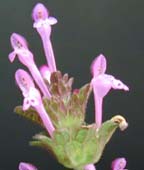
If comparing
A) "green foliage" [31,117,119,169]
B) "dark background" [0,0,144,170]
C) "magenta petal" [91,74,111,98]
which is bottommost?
"green foliage" [31,117,119,169]

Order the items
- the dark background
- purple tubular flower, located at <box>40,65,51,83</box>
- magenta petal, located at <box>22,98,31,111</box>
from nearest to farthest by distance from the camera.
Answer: magenta petal, located at <box>22,98,31,111</box>
purple tubular flower, located at <box>40,65,51,83</box>
the dark background

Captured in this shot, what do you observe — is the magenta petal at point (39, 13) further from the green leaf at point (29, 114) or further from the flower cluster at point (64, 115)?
the green leaf at point (29, 114)

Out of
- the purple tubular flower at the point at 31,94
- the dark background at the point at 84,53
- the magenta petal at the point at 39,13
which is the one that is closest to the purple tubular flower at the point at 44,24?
the magenta petal at the point at 39,13

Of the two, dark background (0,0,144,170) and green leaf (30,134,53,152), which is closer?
green leaf (30,134,53,152)

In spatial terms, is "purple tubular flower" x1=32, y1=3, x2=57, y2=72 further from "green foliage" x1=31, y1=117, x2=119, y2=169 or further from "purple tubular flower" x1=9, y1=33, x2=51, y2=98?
"green foliage" x1=31, y1=117, x2=119, y2=169

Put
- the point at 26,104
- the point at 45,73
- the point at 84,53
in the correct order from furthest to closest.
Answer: the point at 84,53, the point at 45,73, the point at 26,104

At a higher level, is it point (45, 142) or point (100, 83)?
point (100, 83)

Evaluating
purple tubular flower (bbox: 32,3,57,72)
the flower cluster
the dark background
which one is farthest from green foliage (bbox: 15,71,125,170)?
the dark background

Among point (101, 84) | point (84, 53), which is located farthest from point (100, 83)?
point (84, 53)

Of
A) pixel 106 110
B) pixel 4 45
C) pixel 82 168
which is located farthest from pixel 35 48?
pixel 82 168

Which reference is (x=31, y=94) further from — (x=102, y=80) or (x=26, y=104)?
(x=102, y=80)
